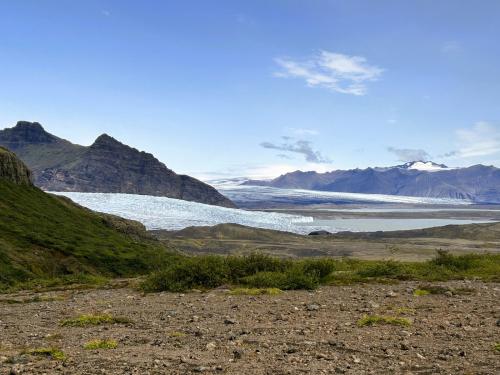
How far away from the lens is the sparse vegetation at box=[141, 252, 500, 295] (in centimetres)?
1978

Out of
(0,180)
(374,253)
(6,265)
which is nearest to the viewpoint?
(6,265)

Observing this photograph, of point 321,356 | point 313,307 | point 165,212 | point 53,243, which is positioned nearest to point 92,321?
point 313,307

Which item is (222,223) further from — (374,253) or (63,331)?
(63,331)

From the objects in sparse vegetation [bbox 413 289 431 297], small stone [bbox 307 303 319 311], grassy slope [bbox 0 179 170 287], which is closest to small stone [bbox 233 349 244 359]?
small stone [bbox 307 303 319 311]

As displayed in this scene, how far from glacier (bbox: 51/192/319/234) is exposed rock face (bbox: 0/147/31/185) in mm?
65108

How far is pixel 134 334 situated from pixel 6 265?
990 inches

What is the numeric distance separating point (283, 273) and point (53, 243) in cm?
2879

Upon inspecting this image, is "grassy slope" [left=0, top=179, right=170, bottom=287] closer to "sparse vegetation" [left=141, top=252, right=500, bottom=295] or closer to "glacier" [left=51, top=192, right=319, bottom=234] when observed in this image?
"sparse vegetation" [left=141, top=252, right=500, bottom=295]

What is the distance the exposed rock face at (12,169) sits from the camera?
5916 centimetres

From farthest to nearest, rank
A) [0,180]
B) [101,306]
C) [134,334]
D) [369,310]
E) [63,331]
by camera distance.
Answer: [0,180]
[101,306]
[369,310]
[63,331]
[134,334]

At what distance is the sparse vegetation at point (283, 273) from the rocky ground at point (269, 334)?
1.79 m

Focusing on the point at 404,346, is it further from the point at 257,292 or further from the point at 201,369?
the point at 257,292

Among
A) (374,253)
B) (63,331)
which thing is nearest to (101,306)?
(63,331)

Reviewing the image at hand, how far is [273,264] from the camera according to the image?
75.9 ft
